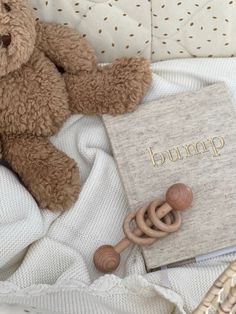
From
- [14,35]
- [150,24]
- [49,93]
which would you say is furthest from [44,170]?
[150,24]

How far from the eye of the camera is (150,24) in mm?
1076

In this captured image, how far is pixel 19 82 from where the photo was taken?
970 millimetres

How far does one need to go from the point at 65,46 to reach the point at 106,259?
39 centimetres

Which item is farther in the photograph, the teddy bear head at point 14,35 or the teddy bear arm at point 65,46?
the teddy bear arm at point 65,46

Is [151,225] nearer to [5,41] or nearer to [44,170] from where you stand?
[44,170]

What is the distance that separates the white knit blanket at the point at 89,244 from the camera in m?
0.87

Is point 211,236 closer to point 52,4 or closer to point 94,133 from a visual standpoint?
point 94,133

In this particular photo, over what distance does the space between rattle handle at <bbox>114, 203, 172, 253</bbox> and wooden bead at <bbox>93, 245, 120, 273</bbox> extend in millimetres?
10

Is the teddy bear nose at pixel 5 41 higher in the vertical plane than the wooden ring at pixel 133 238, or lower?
higher

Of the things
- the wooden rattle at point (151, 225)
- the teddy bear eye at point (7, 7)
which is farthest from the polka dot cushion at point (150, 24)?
the wooden rattle at point (151, 225)

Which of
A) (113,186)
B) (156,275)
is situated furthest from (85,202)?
(156,275)

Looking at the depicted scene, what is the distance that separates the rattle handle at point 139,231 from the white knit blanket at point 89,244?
0.04m

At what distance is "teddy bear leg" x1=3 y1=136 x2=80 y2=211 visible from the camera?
96cm

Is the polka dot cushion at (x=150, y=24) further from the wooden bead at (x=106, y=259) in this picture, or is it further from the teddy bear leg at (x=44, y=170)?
the wooden bead at (x=106, y=259)
